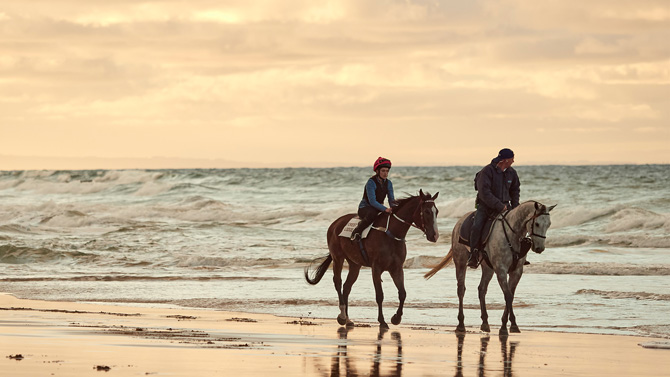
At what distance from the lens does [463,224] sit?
14820 mm

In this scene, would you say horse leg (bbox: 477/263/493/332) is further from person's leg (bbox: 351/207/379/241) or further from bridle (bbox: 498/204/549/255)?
person's leg (bbox: 351/207/379/241)

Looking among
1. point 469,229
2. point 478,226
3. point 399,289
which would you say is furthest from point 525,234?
point 399,289

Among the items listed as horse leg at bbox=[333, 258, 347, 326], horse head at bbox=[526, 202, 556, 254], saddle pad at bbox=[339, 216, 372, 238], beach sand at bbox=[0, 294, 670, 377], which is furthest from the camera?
saddle pad at bbox=[339, 216, 372, 238]

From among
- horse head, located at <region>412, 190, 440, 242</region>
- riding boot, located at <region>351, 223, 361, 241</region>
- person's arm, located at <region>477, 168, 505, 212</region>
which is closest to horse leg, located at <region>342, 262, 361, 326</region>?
riding boot, located at <region>351, 223, 361, 241</region>

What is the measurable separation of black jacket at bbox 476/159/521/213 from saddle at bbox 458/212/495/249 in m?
0.21

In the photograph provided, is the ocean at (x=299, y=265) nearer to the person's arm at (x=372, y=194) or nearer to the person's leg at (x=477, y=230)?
the person's leg at (x=477, y=230)

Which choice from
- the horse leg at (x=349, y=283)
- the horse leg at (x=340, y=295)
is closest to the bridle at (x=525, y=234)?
the horse leg at (x=349, y=283)

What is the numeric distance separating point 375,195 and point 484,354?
4.08 meters

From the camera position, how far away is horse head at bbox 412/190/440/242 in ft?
45.7

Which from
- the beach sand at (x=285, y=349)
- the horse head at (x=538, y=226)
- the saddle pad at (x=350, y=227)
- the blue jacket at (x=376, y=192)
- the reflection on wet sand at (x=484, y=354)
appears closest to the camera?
the beach sand at (x=285, y=349)

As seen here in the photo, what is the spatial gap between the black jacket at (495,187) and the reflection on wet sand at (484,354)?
6.22 ft

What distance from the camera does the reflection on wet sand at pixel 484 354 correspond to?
993cm

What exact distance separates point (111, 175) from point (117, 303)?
80.8 meters

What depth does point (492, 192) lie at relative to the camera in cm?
1445
